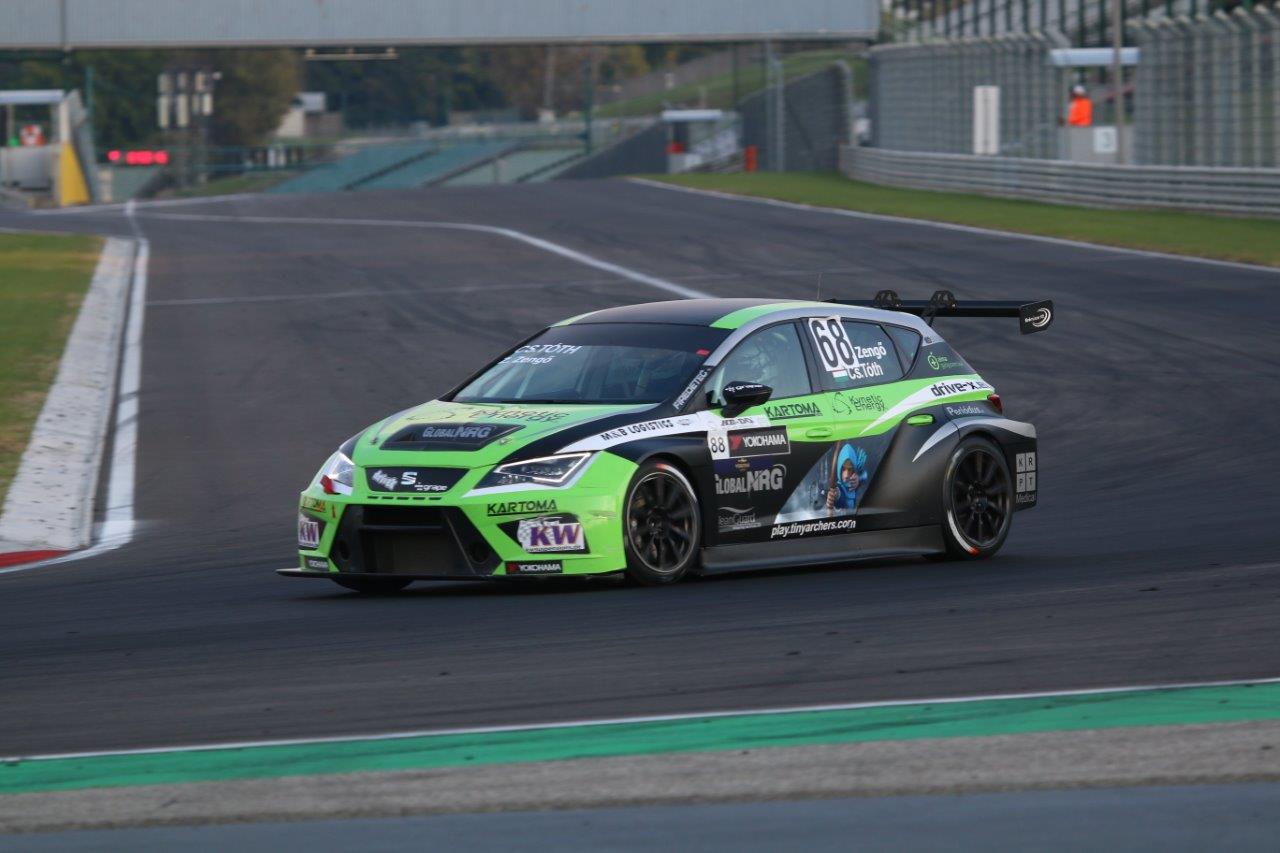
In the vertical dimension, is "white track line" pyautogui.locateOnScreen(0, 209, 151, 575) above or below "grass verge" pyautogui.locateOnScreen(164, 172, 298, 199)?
below

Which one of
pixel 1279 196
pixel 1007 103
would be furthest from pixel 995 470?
pixel 1007 103

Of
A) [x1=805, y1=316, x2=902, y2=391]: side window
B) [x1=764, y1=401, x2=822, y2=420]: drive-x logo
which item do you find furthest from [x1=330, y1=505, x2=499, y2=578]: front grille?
[x1=805, y1=316, x2=902, y2=391]: side window

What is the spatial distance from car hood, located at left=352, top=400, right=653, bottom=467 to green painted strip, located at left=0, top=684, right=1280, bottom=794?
3.11m

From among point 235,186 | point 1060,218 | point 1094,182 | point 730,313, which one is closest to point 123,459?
point 730,313

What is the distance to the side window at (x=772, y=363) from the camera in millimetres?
10516

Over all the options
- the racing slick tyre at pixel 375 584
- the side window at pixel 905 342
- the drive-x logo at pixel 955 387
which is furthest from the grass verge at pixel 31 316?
the drive-x logo at pixel 955 387

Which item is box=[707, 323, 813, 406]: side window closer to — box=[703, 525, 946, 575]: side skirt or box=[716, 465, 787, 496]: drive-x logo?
box=[716, 465, 787, 496]: drive-x logo

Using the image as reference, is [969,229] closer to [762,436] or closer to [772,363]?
[772,363]

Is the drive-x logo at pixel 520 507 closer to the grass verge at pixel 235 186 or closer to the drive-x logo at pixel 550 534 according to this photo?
the drive-x logo at pixel 550 534

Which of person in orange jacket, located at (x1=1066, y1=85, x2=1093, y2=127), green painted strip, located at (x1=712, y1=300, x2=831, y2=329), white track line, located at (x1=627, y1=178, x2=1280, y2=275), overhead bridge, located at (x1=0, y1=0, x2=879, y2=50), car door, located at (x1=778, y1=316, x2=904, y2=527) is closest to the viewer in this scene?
car door, located at (x1=778, y1=316, x2=904, y2=527)

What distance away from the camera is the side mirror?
10.2 meters

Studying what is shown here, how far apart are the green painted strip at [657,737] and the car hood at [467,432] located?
3.11m

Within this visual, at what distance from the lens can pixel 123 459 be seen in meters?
15.9

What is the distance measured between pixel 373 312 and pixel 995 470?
15492mm
